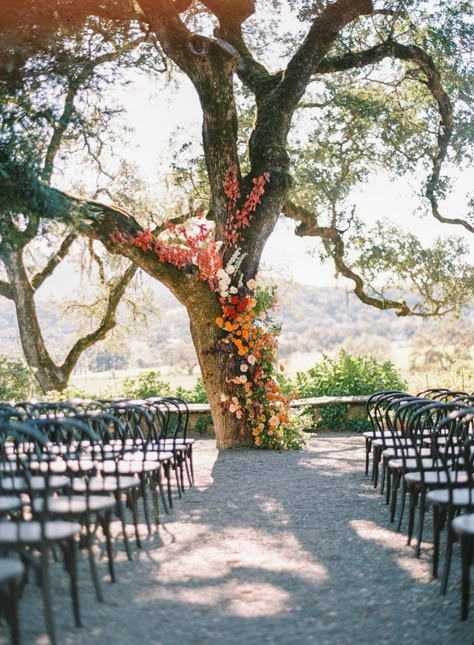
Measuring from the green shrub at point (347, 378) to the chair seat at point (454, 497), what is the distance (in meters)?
9.63

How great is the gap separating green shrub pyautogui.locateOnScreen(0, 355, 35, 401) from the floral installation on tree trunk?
3359 millimetres

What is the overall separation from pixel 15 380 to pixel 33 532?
8483mm

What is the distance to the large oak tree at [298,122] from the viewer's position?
980 cm

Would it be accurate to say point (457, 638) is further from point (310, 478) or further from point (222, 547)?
point (310, 478)

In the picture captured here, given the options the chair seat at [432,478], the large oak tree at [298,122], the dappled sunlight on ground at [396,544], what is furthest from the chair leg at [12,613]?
the large oak tree at [298,122]

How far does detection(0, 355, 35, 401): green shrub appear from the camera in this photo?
39.0 feet

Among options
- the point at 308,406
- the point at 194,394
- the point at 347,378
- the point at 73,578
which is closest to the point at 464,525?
the point at 73,578

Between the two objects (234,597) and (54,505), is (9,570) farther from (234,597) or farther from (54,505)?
(234,597)

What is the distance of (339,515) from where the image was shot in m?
6.48

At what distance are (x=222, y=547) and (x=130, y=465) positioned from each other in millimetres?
904

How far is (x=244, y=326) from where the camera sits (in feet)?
33.7

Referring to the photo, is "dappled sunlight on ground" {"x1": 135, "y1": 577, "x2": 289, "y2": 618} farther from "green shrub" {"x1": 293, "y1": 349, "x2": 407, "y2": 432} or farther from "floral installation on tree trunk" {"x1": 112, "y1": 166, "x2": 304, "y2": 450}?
"green shrub" {"x1": 293, "y1": 349, "x2": 407, "y2": 432}

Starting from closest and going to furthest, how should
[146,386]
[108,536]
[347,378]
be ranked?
[108,536]
[347,378]
[146,386]

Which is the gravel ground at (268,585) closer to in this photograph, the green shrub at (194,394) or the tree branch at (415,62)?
the tree branch at (415,62)
